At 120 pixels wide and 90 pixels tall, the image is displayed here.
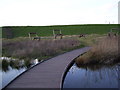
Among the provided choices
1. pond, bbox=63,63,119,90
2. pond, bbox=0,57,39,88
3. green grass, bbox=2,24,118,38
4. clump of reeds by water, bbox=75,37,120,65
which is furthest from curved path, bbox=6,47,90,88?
green grass, bbox=2,24,118,38

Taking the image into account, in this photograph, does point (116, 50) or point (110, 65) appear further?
point (116, 50)

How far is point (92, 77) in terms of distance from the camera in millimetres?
7316

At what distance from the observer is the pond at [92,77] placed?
6.41 metres

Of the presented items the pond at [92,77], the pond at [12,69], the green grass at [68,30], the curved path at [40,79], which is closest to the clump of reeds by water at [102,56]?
the pond at [92,77]

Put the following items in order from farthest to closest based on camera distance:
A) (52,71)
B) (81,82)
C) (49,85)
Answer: (52,71) → (81,82) → (49,85)

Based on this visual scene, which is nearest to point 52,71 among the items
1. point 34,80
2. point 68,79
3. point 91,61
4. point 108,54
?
point 68,79

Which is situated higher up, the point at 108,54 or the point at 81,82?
the point at 108,54

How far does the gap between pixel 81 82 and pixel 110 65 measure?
2706 mm

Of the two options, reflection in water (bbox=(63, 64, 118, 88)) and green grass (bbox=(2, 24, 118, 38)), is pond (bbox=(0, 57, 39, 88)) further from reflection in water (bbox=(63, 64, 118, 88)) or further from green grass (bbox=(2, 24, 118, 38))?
green grass (bbox=(2, 24, 118, 38))

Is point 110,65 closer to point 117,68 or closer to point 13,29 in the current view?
point 117,68

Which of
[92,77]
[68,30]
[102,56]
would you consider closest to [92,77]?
[92,77]

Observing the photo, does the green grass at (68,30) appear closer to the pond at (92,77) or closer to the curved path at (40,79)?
the pond at (92,77)

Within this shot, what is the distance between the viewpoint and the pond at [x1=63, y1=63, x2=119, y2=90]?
21.0 feet

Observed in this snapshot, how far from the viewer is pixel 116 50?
9.51 metres
